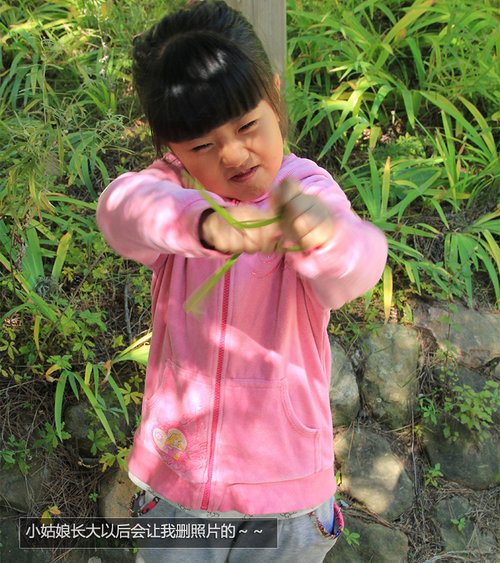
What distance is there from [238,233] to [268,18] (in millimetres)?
1547

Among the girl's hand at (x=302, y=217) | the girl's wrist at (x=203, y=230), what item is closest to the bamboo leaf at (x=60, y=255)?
the girl's wrist at (x=203, y=230)

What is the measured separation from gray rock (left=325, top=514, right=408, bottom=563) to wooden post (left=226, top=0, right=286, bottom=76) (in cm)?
174

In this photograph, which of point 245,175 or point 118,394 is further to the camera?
point 118,394

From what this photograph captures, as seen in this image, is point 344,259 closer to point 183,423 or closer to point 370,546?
point 183,423

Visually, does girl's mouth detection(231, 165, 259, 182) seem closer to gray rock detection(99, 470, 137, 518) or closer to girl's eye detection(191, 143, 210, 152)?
girl's eye detection(191, 143, 210, 152)

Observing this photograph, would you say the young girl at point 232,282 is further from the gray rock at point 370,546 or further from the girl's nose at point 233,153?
the gray rock at point 370,546

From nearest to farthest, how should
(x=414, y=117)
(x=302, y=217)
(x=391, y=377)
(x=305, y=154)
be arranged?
1. (x=302, y=217)
2. (x=391, y=377)
3. (x=414, y=117)
4. (x=305, y=154)

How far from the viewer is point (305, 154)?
2801 millimetres

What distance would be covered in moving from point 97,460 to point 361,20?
249cm

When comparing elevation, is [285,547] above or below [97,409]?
above

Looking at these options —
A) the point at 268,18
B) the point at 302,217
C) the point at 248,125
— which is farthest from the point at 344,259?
the point at 268,18

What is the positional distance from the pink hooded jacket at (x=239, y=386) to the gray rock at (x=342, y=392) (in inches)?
42.9

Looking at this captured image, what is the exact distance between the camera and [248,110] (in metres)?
1.01

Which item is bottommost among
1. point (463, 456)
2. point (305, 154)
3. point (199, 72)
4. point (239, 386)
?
point (463, 456)
